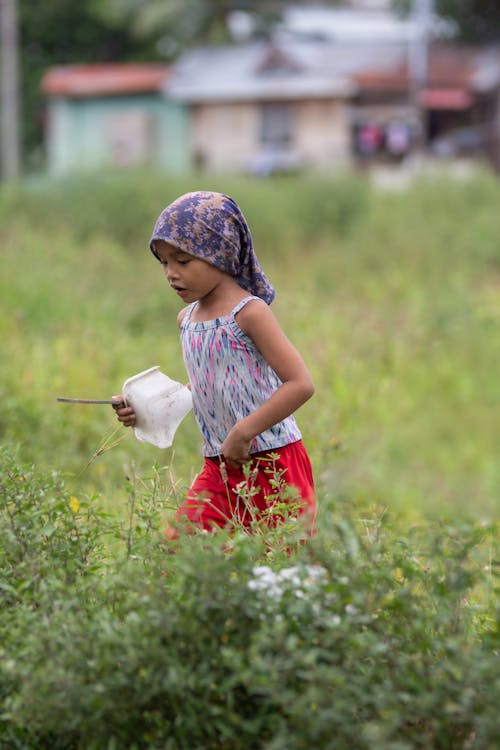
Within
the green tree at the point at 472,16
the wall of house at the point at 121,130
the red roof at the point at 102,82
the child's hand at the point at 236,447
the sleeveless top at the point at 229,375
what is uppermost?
the sleeveless top at the point at 229,375

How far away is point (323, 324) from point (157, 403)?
253 inches

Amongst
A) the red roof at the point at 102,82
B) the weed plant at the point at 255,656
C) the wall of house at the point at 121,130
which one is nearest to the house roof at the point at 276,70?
the red roof at the point at 102,82

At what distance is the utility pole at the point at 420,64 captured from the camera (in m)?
25.9

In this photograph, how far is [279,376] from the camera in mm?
3314

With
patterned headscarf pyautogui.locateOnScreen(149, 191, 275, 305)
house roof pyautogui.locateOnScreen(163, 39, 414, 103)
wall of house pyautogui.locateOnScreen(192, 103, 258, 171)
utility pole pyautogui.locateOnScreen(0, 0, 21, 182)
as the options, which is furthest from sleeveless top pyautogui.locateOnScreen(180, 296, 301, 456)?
wall of house pyautogui.locateOnScreen(192, 103, 258, 171)

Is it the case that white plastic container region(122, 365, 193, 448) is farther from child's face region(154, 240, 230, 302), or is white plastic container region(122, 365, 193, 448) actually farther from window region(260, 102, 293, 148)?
window region(260, 102, 293, 148)

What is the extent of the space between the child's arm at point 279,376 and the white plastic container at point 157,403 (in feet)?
0.77

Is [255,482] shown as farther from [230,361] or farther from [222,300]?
[222,300]

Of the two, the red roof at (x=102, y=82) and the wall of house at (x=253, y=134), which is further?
the red roof at (x=102, y=82)

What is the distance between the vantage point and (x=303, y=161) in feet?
88.6

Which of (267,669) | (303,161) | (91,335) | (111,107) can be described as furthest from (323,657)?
(111,107)

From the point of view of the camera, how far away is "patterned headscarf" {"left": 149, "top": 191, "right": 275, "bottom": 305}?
3.33 meters

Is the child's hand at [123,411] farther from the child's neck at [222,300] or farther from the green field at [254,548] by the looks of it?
the child's neck at [222,300]

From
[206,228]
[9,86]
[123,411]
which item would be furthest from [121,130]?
[206,228]
